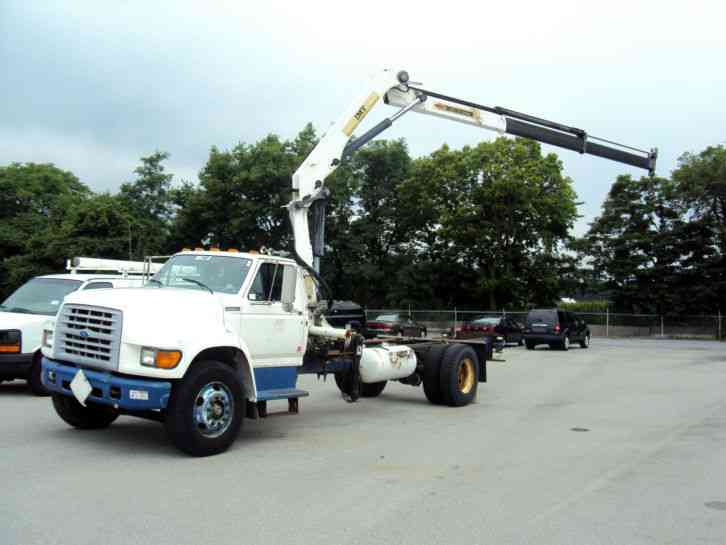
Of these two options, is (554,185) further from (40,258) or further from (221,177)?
(40,258)

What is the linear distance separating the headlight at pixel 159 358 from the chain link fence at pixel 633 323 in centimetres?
3426

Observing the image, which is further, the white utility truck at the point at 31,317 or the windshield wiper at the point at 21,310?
the windshield wiper at the point at 21,310

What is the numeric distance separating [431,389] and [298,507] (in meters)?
6.63

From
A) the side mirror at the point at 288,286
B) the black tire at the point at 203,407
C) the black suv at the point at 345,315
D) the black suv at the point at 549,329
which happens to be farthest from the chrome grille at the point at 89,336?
the black suv at the point at 549,329

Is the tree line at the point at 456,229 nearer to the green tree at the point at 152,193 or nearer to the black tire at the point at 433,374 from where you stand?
the green tree at the point at 152,193

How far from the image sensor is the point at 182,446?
756 centimetres

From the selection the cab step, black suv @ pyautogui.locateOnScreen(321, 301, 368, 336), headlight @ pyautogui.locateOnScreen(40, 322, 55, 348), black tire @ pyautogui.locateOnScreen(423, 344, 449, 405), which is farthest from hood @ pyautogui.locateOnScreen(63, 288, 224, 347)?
black suv @ pyautogui.locateOnScreen(321, 301, 368, 336)

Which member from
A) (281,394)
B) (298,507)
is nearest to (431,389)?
(281,394)

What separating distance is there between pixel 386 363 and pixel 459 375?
186 cm

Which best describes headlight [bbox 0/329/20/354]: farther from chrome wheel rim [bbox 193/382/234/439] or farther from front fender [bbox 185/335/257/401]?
chrome wheel rim [bbox 193/382/234/439]

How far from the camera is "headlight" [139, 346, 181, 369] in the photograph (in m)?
7.37

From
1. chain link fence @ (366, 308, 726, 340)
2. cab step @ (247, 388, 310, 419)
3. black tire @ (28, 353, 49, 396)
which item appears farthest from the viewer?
chain link fence @ (366, 308, 726, 340)

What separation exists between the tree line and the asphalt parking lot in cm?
3399

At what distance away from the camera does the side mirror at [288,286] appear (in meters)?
9.25
